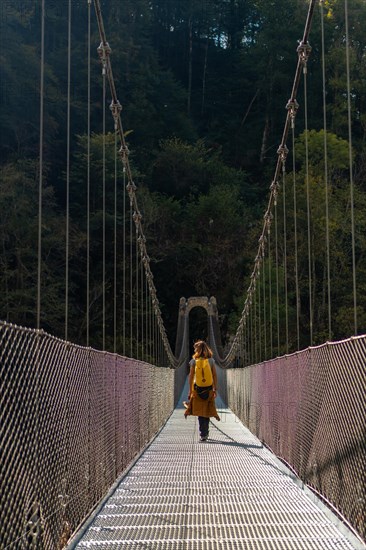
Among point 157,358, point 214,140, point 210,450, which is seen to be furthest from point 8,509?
point 214,140

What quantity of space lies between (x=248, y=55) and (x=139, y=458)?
36304 mm

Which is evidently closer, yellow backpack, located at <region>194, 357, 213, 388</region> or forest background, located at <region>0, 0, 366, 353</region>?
yellow backpack, located at <region>194, 357, 213, 388</region>

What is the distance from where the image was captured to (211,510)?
3.65 metres

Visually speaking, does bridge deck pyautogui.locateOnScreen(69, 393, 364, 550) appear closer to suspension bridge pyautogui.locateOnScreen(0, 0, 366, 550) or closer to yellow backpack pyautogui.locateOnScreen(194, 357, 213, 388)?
suspension bridge pyautogui.locateOnScreen(0, 0, 366, 550)

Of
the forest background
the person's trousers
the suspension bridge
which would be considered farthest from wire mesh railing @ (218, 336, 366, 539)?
the forest background

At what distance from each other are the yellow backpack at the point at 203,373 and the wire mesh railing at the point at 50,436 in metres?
2.44

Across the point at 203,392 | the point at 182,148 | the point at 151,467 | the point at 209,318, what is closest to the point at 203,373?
the point at 203,392

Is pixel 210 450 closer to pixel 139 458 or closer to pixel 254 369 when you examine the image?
pixel 139 458

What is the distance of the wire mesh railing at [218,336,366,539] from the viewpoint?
288cm

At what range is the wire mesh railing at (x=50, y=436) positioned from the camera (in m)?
2.21

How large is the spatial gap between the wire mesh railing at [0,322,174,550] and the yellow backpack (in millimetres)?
2435

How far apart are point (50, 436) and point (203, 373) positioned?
4382 millimetres

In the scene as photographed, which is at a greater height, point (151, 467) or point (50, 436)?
point (50, 436)

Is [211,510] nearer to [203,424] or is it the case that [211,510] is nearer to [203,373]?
[203,373]
